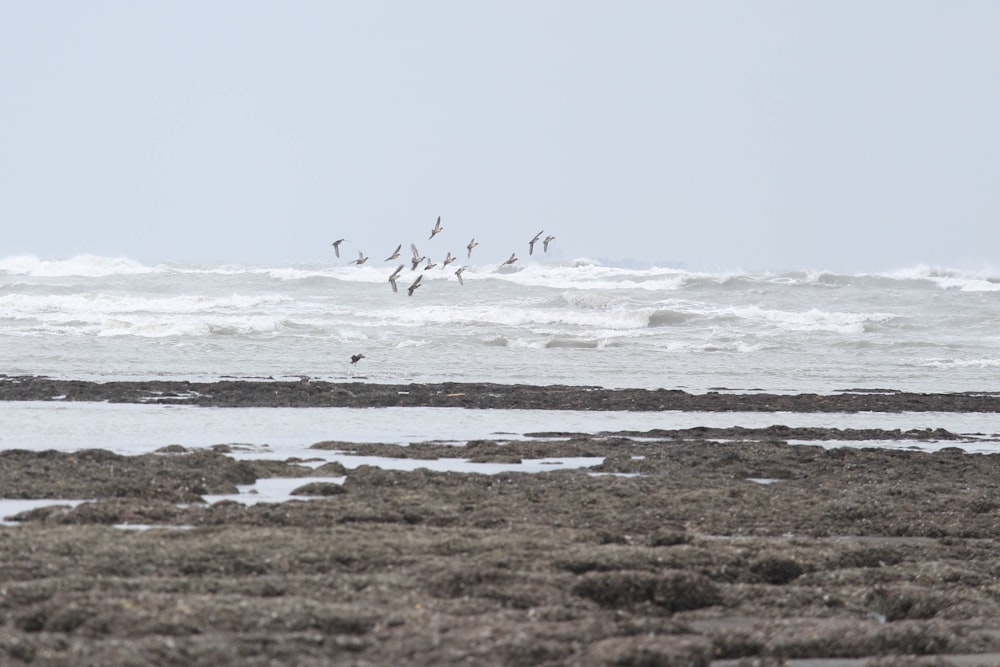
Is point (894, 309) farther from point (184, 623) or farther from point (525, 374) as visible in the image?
point (184, 623)

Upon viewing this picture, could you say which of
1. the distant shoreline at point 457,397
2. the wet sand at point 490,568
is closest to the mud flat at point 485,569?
the wet sand at point 490,568

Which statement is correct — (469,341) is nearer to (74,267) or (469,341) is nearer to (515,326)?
(515,326)

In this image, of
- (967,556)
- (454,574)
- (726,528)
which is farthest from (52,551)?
(967,556)

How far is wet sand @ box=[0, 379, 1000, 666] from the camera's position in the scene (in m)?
5.46

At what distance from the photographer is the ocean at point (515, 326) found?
93.3 feet

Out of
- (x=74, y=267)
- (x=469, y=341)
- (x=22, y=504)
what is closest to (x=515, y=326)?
(x=469, y=341)

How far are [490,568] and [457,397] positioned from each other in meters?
14.1

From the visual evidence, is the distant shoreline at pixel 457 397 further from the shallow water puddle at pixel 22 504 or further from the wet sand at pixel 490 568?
the shallow water puddle at pixel 22 504

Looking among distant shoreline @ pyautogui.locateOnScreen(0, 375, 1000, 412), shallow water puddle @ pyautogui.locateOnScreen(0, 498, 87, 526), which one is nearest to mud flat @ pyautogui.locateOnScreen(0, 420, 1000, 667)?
shallow water puddle @ pyautogui.locateOnScreen(0, 498, 87, 526)

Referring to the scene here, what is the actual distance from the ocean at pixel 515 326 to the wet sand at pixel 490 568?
14075mm

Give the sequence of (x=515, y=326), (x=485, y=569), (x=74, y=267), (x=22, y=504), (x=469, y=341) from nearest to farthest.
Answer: (x=485, y=569)
(x=22, y=504)
(x=469, y=341)
(x=515, y=326)
(x=74, y=267)

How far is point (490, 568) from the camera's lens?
696 centimetres

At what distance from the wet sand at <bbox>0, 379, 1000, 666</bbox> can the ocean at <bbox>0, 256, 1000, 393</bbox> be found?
46.2 feet

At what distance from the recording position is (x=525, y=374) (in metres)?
27.9
